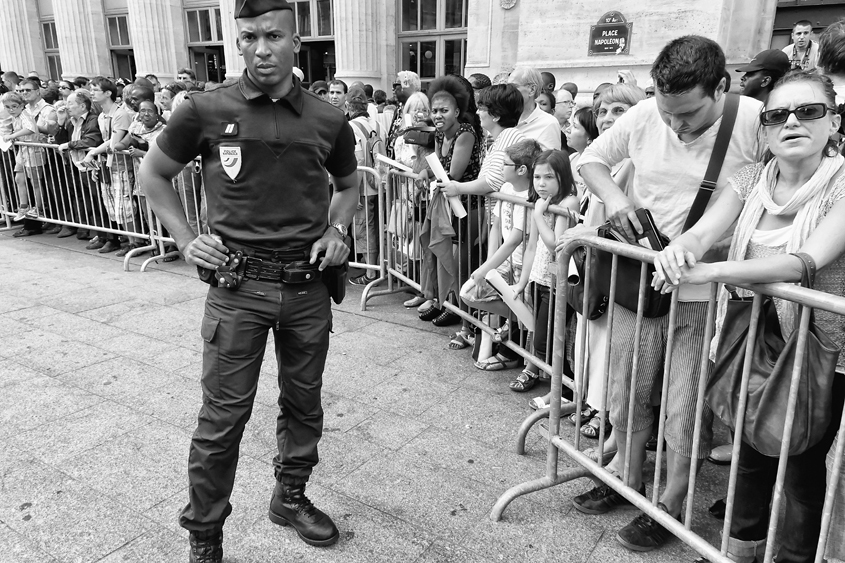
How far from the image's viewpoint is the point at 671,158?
8.83 feet

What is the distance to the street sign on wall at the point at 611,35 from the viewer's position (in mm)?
9656

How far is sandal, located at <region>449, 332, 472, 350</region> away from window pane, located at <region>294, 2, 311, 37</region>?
16559 millimetres

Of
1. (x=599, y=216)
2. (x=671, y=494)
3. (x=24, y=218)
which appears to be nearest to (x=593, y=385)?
(x=671, y=494)

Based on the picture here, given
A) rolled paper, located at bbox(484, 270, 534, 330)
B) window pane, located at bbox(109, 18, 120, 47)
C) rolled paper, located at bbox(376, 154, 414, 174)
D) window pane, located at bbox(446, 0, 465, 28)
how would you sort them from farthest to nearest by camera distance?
window pane, located at bbox(109, 18, 120, 47)
window pane, located at bbox(446, 0, 465, 28)
rolled paper, located at bbox(376, 154, 414, 174)
rolled paper, located at bbox(484, 270, 534, 330)

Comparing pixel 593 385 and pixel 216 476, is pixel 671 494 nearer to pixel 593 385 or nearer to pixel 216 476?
pixel 593 385

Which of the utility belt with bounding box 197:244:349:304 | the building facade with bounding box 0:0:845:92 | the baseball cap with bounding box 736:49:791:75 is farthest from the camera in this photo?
the building facade with bounding box 0:0:845:92

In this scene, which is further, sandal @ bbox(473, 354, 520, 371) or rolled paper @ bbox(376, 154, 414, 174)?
rolled paper @ bbox(376, 154, 414, 174)

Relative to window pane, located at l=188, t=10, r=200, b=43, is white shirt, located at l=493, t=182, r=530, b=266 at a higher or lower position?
lower

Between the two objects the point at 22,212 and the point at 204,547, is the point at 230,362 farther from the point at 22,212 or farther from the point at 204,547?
the point at 22,212

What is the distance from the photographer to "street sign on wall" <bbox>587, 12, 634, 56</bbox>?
9.66 m

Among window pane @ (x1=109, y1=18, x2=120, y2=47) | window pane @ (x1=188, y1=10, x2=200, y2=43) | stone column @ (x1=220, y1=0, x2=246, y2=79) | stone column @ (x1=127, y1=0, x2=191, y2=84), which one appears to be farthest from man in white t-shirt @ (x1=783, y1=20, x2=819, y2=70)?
window pane @ (x1=109, y1=18, x2=120, y2=47)

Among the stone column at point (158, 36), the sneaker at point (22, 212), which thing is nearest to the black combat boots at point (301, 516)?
the sneaker at point (22, 212)

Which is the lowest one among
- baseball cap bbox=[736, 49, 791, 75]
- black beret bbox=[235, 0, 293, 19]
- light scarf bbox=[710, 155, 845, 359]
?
light scarf bbox=[710, 155, 845, 359]

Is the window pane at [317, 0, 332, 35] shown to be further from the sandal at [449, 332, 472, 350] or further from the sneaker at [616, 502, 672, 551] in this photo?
the sneaker at [616, 502, 672, 551]
